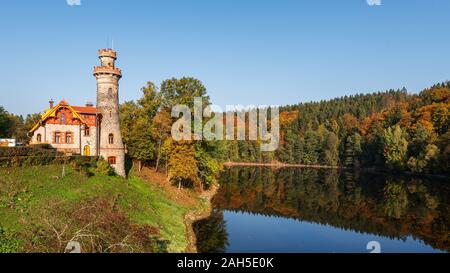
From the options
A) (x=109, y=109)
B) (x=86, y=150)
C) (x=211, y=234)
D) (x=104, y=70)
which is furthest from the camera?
(x=86, y=150)

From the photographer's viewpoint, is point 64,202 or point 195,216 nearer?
point 64,202

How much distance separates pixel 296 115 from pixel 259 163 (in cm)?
4137

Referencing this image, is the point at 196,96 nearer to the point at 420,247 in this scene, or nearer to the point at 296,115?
the point at 420,247

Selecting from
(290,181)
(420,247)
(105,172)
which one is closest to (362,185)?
(290,181)

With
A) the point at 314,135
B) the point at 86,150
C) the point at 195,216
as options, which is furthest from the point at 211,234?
the point at 314,135

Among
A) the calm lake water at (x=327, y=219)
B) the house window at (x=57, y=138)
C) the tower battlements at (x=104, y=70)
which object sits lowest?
the calm lake water at (x=327, y=219)

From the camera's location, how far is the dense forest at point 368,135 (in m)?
82.7

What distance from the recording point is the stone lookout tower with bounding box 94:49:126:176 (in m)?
39.7

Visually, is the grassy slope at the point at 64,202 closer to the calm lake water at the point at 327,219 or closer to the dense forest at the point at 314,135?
the calm lake water at the point at 327,219

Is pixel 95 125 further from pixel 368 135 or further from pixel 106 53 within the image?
pixel 368 135

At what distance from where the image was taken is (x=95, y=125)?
133 ft

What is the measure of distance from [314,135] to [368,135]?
1763 centimetres

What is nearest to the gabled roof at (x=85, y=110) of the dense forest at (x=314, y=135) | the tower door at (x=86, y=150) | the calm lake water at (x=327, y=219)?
the tower door at (x=86, y=150)

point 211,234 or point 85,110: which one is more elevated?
point 85,110
